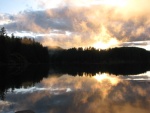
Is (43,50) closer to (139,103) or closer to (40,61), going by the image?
(40,61)

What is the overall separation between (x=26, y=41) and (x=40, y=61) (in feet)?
60.3

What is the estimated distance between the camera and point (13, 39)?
159000mm

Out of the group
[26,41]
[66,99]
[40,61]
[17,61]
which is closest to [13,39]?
[17,61]

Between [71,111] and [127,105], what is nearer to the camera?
[71,111]

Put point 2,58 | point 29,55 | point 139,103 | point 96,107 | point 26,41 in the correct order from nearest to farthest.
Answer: point 96,107 < point 139,103 < point 2,58 < point 29,55 < point 26,41

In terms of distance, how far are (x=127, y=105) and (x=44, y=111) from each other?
344 inches

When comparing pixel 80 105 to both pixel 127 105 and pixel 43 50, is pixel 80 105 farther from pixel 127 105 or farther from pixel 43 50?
pixel 43 50

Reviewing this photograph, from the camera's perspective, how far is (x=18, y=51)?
15412cm

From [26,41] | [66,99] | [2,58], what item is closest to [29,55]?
[26,41]

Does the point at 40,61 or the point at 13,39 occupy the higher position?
the point at 13,39

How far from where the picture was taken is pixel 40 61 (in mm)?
196750

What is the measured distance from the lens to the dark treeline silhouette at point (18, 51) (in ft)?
433

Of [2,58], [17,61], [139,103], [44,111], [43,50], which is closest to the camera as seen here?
[44,111]

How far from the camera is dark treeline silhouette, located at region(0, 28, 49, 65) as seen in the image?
132 metres
